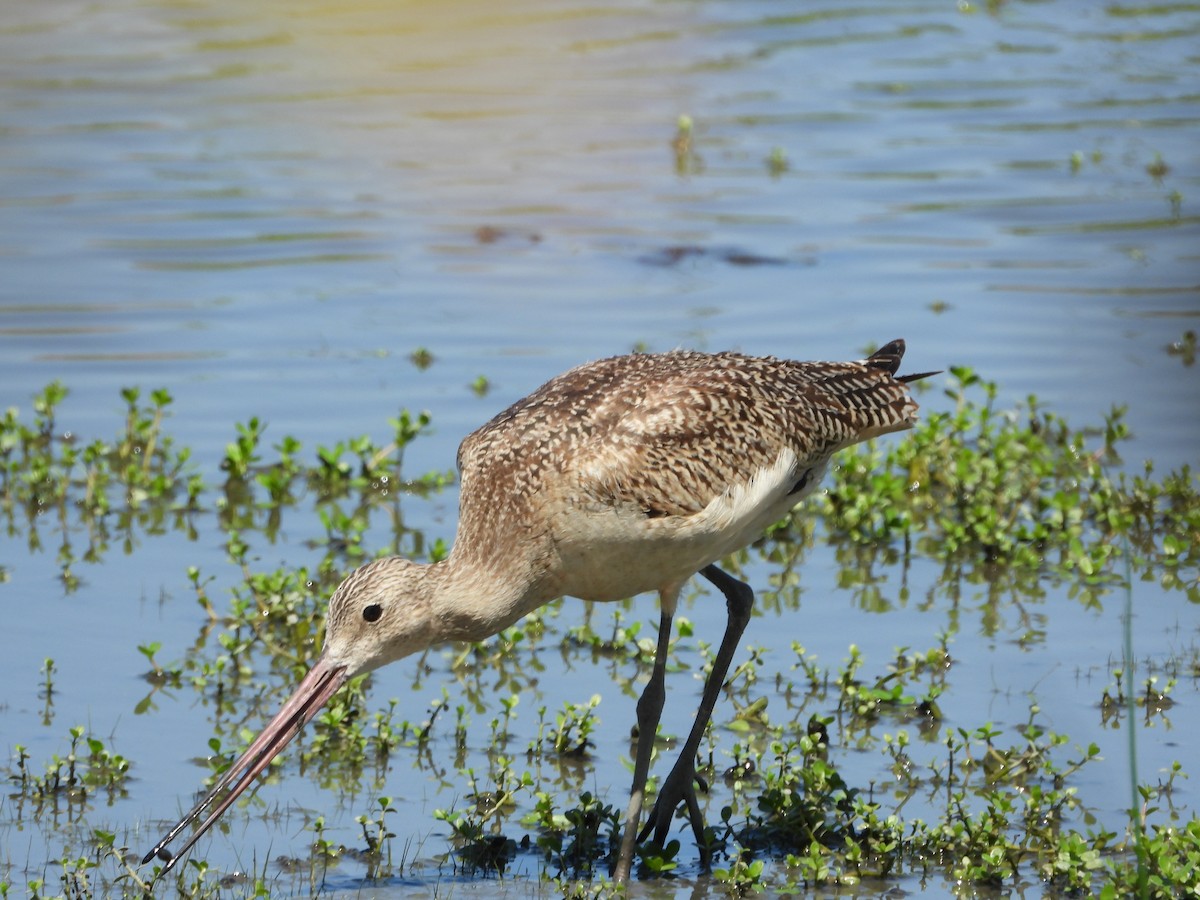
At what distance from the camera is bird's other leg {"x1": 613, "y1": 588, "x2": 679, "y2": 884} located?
5488 mm

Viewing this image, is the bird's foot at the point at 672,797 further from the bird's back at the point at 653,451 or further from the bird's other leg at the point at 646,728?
the bird's back at the point at 653,451

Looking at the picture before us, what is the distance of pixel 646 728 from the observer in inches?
229

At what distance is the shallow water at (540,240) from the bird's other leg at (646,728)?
1.06 feet

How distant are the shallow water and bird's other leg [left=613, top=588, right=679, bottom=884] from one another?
323mm

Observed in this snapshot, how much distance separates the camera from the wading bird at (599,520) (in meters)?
5.39

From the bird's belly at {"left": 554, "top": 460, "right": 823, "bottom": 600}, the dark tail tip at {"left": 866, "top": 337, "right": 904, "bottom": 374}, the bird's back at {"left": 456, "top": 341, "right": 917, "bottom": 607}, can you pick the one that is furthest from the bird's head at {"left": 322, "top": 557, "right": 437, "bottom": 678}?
the dark tail tip at {"left": 866, "top": 337, "right": 904, "bottom": 374}

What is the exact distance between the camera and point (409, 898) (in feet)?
17.2

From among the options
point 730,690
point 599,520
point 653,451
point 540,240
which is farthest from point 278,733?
point 540,240

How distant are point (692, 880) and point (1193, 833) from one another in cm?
138

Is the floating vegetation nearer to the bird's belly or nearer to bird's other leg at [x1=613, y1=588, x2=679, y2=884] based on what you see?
bird's other leg at [x1=613, y1=588, x2=679, y2=884]

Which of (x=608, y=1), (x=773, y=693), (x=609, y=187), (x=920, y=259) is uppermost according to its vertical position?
(x=608, y=1)

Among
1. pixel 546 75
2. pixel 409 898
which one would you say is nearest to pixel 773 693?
pixel 409 898

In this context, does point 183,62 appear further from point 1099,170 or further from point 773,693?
point 773,693

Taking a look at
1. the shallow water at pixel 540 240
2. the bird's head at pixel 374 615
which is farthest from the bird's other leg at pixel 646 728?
the bird's head at pixel 374 615
